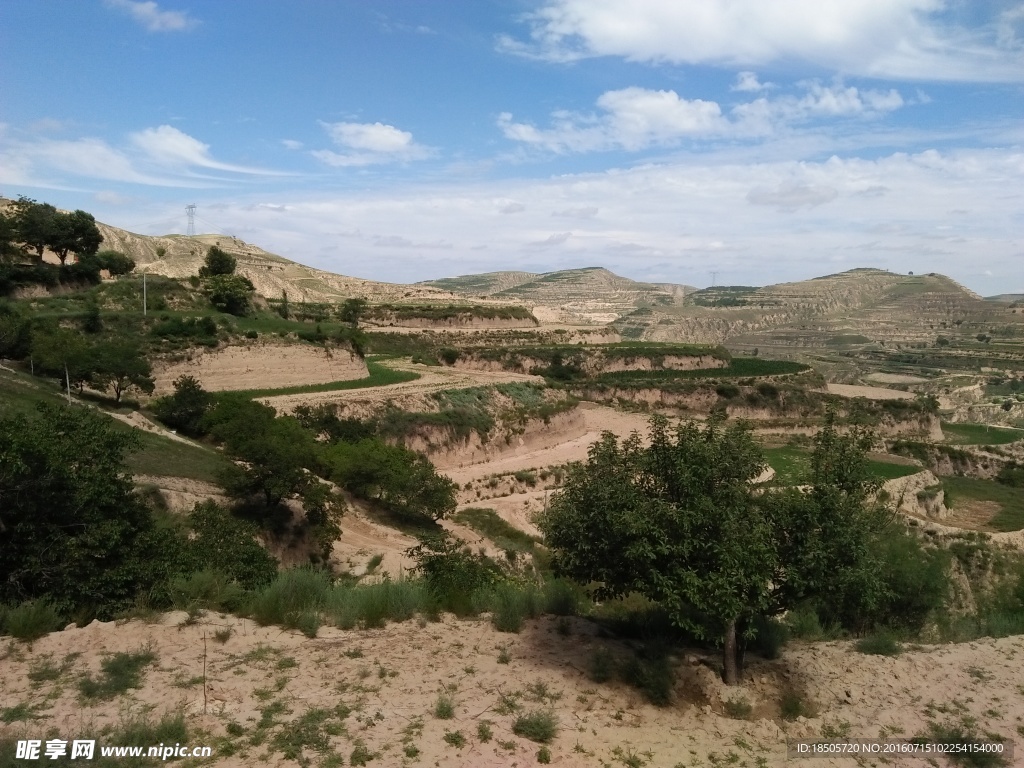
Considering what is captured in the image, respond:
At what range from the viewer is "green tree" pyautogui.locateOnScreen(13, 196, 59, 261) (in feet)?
127

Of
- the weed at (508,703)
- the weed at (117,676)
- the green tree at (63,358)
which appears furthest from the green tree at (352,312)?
the weed at (508,703)

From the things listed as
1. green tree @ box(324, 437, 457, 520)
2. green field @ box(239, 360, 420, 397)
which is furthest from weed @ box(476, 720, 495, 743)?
green field @ box(239, 360, 420, 397)

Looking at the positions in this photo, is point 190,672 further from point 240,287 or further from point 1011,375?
point 1011,375

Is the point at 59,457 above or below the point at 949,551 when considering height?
above

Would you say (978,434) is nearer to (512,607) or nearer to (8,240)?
(512,607)

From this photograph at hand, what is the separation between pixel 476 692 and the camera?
835cm

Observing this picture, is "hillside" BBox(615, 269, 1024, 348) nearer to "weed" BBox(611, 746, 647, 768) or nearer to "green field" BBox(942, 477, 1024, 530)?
"green field" BBox(942, 477, 1024, 530)

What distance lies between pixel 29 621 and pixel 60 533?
58.8 inches

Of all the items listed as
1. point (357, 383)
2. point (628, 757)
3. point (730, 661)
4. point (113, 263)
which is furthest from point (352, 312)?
point (628, 757)

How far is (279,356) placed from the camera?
3369 cm

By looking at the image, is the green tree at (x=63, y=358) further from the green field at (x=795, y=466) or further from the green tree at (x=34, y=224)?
the green field at (x=795, y=466)

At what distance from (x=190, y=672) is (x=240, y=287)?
3502 cm

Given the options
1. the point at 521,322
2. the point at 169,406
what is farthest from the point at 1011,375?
the point at 169,406

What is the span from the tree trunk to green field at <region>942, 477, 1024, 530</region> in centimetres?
2020
